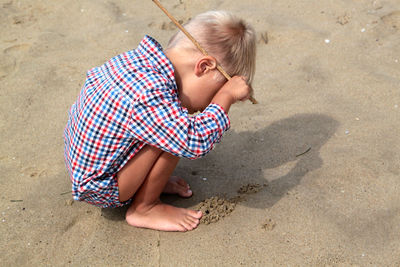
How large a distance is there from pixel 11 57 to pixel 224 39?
2.04 m

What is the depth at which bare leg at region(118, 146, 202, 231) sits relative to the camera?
1.78 m

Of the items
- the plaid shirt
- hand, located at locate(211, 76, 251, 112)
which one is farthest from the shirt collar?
hand, located at locate(211, 76, 251, 112)

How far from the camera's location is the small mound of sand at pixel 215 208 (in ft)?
6.40

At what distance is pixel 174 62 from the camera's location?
1.84 meters

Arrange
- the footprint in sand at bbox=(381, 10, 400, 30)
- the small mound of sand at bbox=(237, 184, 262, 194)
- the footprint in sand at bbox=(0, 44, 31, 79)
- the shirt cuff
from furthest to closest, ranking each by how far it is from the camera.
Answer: the footprint in sand at bbox=(381, 10, 400, 30) → the footprint in sand at bbox=(0, 44, 31, 79) → the small mound of sand at bbox=(237, 184, 262, 194) → the shirt cuff

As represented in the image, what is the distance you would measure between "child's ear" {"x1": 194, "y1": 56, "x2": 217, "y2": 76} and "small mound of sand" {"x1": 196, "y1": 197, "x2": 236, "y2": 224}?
2.00 ft

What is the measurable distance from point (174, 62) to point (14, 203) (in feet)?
3.39

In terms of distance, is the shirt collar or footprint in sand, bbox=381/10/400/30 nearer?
the shirt collar

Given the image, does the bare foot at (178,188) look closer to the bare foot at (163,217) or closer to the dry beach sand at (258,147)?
the dry beach sand at (258,147)

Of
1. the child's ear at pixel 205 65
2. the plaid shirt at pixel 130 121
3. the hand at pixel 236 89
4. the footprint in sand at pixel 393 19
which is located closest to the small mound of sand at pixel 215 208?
the plaid shirt at pixel 130 121

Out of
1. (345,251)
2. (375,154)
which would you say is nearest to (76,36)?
(375,154)

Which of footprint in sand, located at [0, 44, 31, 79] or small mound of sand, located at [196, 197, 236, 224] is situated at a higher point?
small mound of sand, located at [196, 197, 236, 224]

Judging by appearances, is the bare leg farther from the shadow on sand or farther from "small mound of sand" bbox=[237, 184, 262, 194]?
"small mound of sand" bbox=[237, 184, 262, 194]

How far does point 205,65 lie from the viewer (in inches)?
71.4
